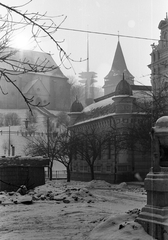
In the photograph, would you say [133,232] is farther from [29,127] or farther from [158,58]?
[29,127]

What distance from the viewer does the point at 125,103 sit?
34.5 m

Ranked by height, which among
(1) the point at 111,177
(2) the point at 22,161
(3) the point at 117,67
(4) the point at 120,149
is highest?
(3) the point at 117,67

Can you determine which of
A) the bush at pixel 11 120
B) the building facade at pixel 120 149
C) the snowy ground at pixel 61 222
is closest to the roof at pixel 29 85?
the bush at pixel 11 120

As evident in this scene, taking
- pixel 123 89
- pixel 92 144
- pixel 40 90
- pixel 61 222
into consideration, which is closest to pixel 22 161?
pixel 61 222

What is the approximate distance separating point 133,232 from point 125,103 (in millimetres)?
27899

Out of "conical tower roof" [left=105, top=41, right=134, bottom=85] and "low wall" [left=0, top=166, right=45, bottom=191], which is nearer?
"low wall" [left=0, top=166, right=45, bottom=191]

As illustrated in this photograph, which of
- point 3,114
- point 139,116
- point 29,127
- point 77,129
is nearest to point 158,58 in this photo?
point 77,129

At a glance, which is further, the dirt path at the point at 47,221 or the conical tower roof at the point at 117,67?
the conical tower roof at the point at 117,67

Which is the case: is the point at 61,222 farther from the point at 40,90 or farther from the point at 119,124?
the point at 40,90

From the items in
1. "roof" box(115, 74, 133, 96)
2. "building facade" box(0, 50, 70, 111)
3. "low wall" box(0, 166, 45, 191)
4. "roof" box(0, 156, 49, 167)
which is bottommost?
"low wall" box(0, 166, 45, 191)

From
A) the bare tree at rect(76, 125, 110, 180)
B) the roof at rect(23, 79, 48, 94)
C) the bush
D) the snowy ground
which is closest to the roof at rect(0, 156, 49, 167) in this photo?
the snowy ground

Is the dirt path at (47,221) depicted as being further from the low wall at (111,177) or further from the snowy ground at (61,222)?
the low wall at (111,177)

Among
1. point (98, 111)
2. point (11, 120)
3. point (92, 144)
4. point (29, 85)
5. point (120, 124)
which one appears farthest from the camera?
point (29, 85)

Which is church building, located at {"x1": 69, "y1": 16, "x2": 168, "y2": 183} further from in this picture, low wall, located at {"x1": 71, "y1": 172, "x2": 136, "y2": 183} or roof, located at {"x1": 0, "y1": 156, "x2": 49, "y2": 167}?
roof, located at {"x1": 0, "y1": 156, "x2": 49, "y2": 167}
